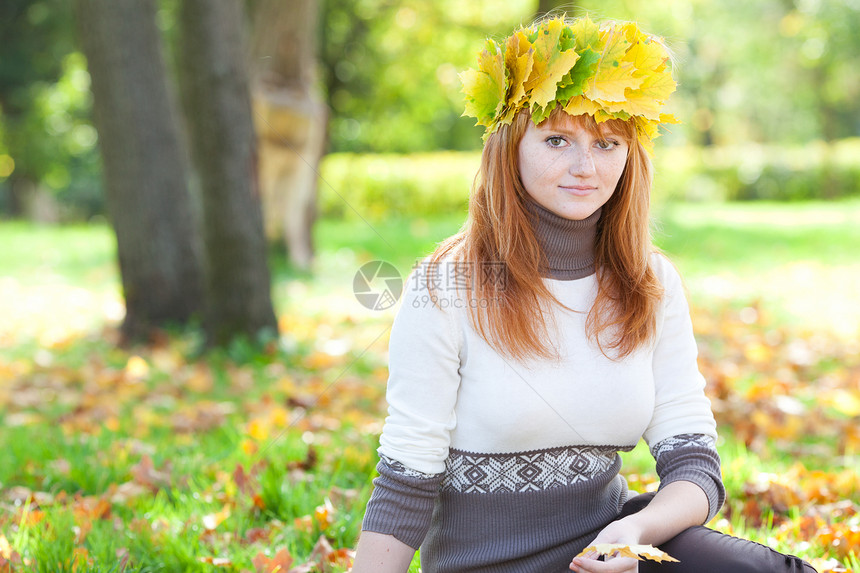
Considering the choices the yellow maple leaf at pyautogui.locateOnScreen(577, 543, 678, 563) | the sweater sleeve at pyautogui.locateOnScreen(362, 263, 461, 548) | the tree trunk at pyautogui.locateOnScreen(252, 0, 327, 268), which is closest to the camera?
the yellow maple leaf at pyautogui.locateOnScreen(577, 543, 678, 563)

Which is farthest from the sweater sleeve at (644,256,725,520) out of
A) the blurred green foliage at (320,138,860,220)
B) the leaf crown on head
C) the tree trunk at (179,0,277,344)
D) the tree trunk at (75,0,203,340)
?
the blurred green foliage at (320,138,860,220)

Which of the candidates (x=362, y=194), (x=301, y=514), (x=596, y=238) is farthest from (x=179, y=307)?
(x=362, y=194)

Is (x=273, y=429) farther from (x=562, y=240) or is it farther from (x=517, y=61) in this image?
(x=517, y=61)

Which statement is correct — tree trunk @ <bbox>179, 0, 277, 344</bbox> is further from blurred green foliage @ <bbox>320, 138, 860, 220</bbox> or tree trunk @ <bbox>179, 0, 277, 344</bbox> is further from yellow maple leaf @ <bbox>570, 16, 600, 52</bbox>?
blurred green foliage @ <bbox>320, 138, 860, 220</bbox>

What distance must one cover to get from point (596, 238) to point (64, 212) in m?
26.3

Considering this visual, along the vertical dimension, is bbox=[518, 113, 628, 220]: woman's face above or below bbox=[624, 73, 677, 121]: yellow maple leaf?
below

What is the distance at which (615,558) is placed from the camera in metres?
1.50

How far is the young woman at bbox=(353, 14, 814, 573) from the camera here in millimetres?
1611

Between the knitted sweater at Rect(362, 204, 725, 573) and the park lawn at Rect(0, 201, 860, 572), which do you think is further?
the park lawn at Rect(0, 201, 860, 572)

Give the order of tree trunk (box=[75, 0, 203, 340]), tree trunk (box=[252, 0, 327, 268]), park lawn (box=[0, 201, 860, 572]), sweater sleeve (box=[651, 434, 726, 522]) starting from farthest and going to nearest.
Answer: tree trunk (box=[252, 0, 327, 268]) → tree trunk (box=[75, 0, 203, 340]) → park lawn (box=[0, 201, 860, 572]) → sweater sleeve (box=[651, 434, 726, 522])

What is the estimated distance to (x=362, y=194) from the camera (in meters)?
16.8

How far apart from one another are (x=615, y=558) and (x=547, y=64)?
957 millimetres

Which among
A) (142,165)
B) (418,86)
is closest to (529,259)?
(142,165)

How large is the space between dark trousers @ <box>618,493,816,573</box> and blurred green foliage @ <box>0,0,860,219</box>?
397 inches
